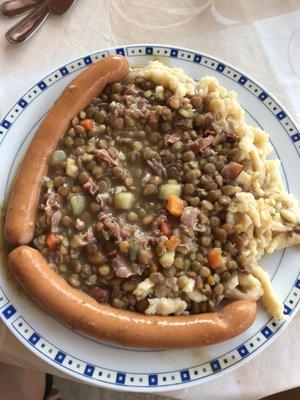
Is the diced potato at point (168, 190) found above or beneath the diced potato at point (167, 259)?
above

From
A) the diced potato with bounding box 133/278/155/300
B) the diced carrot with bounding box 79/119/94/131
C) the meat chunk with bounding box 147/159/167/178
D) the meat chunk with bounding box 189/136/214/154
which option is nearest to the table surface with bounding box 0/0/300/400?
the diced carrot with bounding box 79/119/94/131

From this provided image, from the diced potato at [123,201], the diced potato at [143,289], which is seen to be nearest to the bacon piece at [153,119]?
the diced potato at [123,201]

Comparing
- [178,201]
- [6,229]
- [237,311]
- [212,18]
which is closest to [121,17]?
[212,18]

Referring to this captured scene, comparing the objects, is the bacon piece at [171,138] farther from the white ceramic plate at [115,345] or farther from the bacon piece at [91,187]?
the white ceramic plate at [115,345]

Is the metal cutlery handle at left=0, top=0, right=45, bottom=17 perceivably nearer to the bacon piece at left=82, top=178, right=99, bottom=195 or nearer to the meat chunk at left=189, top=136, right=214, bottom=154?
the bacon piece at left=82, top=178, right=99, bottom=195

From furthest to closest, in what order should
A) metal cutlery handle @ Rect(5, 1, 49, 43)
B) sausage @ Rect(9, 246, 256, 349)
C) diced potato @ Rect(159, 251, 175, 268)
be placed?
metal cutlery handle @ Rect(5, 1, 49, 43), diced potato @ Rect(159, 251, 175, 268), sausage @ Rect(9, 246, 256, 349)

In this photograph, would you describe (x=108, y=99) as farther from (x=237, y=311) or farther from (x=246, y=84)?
(x=237, y=311)

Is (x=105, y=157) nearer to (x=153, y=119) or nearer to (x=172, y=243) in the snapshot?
(x=153, y=119)
